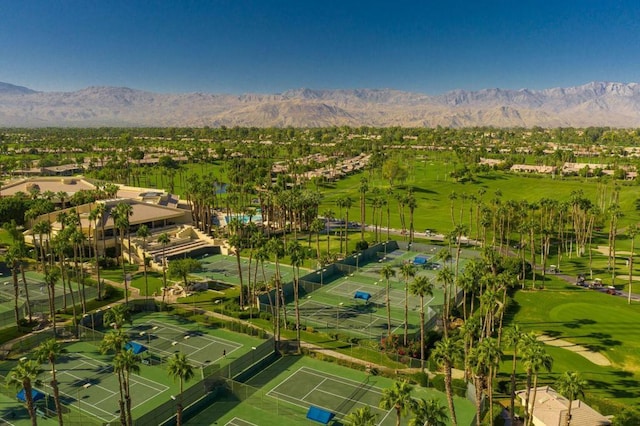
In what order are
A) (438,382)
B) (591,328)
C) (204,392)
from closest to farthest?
(204,392) → (438,382) → (591,328)

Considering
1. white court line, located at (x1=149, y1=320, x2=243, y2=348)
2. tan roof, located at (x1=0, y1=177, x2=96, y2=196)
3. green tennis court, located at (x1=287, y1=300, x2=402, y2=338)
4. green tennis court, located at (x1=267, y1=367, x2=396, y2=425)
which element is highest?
tan roof, located at (x1=0, y1=177, x2=96, y2=196)

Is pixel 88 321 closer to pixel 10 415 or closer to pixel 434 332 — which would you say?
pixel 10 415

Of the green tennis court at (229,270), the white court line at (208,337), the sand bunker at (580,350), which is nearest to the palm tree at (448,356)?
the sand bunker at (580,350)

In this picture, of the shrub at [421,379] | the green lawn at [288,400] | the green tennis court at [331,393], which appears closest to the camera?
the green lawn at [288,400]

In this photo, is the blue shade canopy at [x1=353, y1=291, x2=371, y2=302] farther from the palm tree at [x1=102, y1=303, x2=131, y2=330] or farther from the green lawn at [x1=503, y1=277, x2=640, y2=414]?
the palm tree at [x1=102, y1=303, x2=131, y2=330]

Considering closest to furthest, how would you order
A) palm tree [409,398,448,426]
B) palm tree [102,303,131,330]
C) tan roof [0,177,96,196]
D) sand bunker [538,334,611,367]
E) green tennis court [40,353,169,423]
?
palm tree [409,398,448,426] < green tennis court [40,353,169,423] < palm tree [102,303,131,330] < sand bunker [538,334,611,367] < tan roof [0,177,96,196]

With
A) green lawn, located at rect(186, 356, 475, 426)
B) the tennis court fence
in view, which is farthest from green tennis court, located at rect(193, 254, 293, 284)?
green lawn, located at rect(186, 356, 475, 426)

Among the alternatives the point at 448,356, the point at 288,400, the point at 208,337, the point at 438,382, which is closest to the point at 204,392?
the point at 288,400

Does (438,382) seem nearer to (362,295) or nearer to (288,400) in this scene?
(288,400)

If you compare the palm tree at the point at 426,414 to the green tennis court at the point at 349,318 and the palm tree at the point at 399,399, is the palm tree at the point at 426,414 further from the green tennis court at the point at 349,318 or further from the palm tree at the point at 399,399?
the green tennis court at the point at 349,318
